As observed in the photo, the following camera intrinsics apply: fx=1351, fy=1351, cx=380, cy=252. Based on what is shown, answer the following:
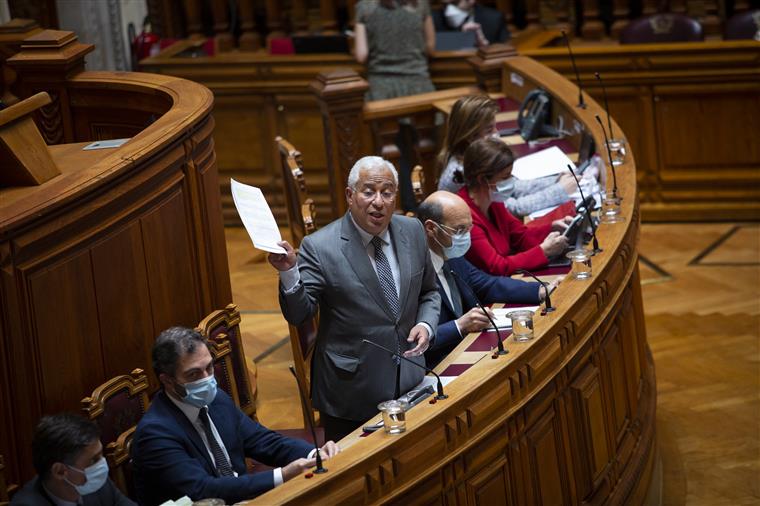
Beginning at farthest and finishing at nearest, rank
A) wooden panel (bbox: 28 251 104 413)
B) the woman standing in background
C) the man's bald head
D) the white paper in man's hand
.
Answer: the woman standing in background → the man's bald head → wooden panel (bbox: 28 251 104 413) → the white paper in man's hand

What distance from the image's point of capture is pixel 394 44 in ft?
27.1

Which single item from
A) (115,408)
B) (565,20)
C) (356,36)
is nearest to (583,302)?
(115,408)

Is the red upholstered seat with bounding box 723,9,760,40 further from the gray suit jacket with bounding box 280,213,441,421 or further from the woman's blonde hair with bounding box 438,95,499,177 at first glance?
the gray suit jacket with bounding box 280,213,441,421

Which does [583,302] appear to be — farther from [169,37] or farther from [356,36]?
[169,37]

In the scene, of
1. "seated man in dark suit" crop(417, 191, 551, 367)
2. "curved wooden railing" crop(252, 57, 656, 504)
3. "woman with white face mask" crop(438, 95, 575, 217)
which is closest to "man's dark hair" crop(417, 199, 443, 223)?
"seated man in dark suit" crop(417, 191, 551, 367)

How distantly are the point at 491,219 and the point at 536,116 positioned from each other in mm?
1525

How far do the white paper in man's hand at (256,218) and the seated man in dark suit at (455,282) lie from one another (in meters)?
0.86

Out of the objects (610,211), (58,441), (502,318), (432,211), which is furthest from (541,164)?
(58,441)

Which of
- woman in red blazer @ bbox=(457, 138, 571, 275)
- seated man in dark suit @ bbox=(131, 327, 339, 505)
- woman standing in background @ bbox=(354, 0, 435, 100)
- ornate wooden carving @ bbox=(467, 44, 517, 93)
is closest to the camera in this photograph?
seated man in dark suit @ bbox=(131, 327, 339, 505)

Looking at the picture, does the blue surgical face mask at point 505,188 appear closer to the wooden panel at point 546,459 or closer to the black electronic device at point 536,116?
the black electronic device at point 536,116

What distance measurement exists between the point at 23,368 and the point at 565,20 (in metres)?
6.57

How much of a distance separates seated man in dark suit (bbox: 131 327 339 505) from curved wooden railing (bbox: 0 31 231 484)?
394mm

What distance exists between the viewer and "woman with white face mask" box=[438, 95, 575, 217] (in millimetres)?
5773

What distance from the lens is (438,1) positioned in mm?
9898
